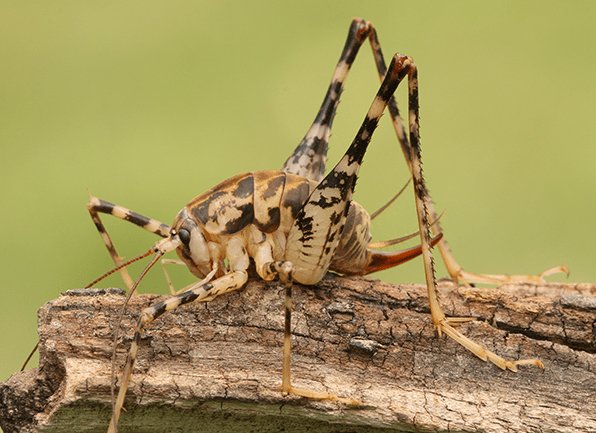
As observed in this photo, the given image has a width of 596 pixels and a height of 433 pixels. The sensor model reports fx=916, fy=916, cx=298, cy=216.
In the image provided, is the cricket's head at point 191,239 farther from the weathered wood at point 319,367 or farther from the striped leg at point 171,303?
the weathered wood at point 319,367

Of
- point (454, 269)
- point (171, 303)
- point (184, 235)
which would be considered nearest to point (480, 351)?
point (454, 269)

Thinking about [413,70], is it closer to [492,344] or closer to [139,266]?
[492,344]

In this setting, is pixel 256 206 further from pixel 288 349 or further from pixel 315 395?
pixel 315 395

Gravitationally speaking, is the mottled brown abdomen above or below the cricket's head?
above

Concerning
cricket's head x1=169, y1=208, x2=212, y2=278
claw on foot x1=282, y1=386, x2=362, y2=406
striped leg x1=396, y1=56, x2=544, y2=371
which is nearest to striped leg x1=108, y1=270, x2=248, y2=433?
cricket's head x1=169, y1=208, x2=212, y2=278

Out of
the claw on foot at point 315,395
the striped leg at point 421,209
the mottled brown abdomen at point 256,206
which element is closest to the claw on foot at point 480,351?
the striped leg at point 421,209

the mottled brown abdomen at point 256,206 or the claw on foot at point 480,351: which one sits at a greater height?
the mottled brown abdomen at point 256,206

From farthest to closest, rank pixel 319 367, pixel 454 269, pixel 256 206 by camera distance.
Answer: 1. pixel 454 269
2. pixel 256 206
3. pixel 319 367

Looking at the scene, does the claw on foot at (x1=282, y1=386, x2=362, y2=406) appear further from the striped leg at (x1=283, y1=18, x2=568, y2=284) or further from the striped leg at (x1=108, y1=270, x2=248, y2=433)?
the striped leg at (x1=283, y1=18, x2=568, y2=284)
